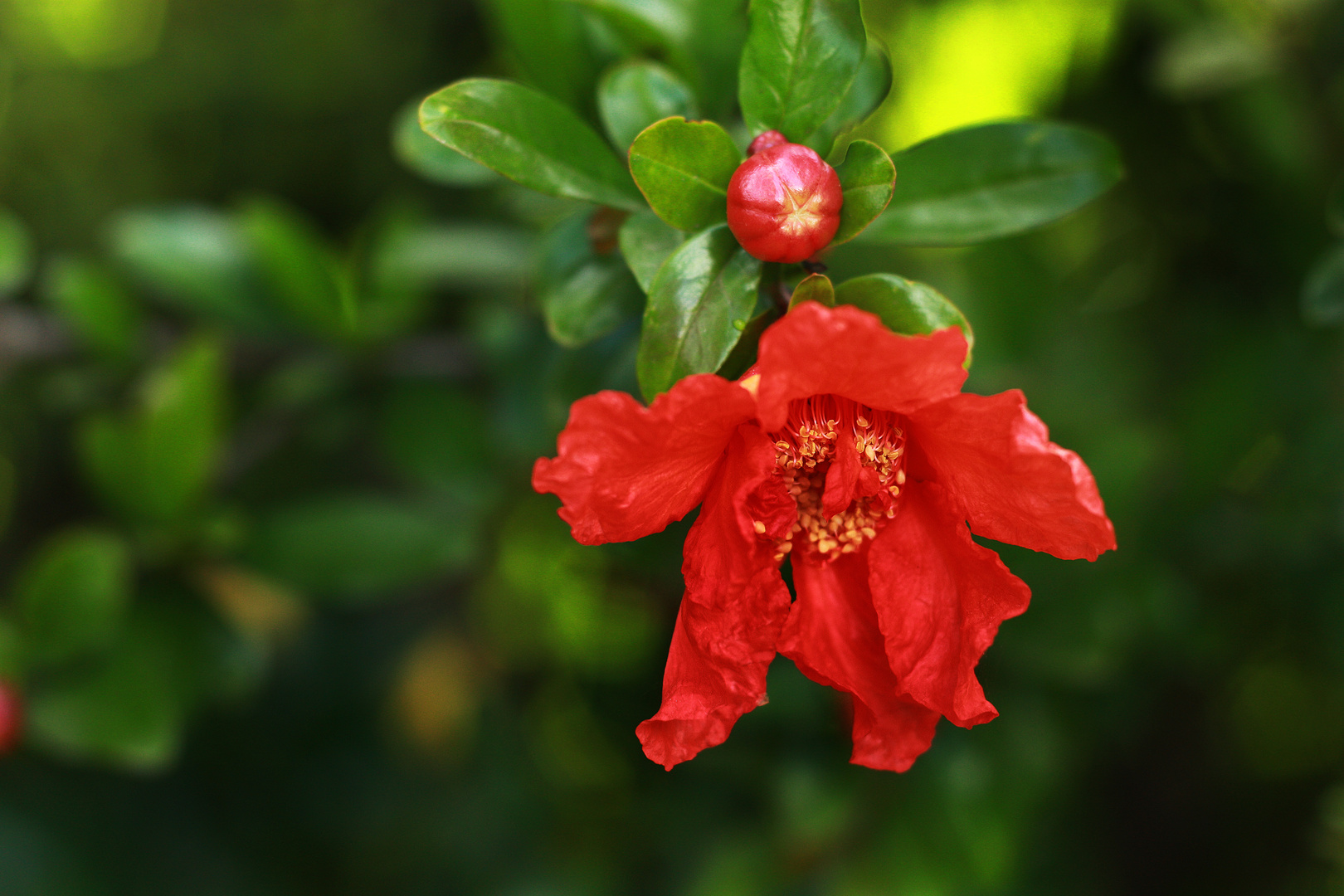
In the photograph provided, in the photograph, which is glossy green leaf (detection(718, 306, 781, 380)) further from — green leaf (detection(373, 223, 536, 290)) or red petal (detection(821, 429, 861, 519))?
green leaf (detection(373, 223, 536, 290))

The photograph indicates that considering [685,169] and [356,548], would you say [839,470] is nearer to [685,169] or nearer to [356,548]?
Result: [685,169]

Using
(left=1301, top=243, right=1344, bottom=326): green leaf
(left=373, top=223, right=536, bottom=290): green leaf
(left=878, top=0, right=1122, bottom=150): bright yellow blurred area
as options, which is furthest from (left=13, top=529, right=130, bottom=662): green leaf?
(left=878, top=0, right=1122, bottom=150): bright yellow blurred area

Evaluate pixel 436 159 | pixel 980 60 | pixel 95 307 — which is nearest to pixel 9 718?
pixel 95 307

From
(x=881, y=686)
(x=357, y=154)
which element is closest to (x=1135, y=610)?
(x=881, y=686)

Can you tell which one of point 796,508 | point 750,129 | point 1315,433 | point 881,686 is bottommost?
point 1315,433

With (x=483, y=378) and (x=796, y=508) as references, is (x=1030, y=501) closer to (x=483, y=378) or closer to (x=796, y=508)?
(x=796, y=508)

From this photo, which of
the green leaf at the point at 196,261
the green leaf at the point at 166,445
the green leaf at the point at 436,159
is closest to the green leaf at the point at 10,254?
the green leaf at the point at 196,261

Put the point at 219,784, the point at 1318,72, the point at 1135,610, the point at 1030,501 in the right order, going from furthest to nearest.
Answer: the point at 219,784
the point at 1318,72
the point at 1135,610
the point at 1030,501
